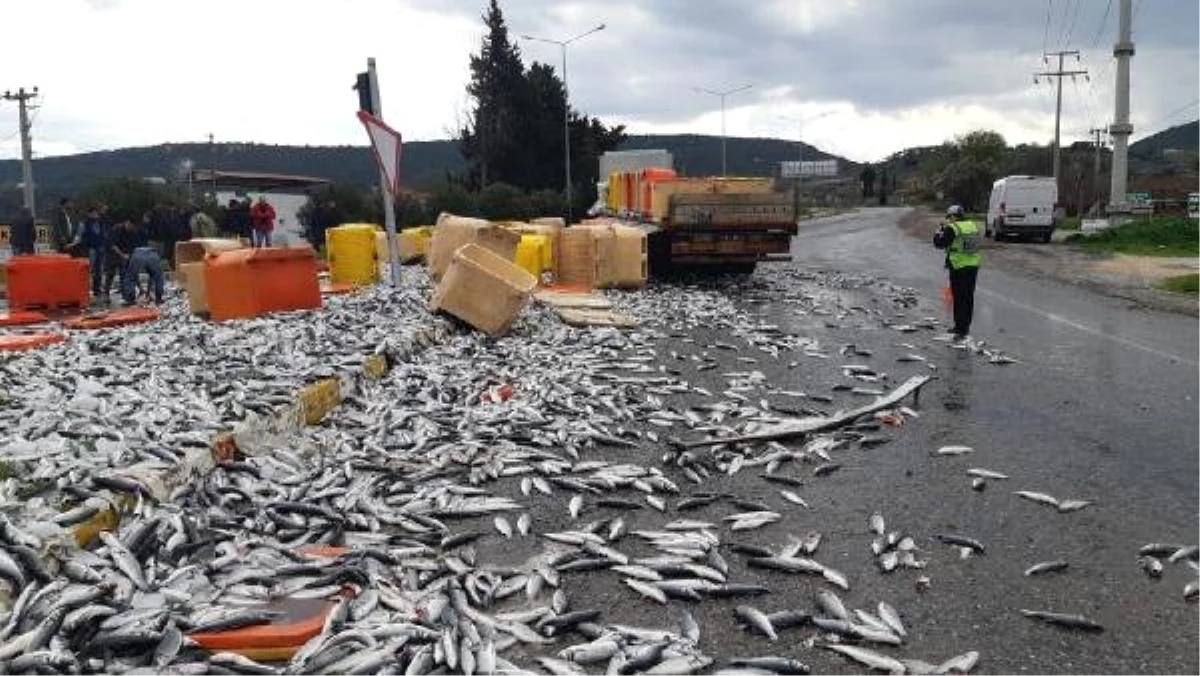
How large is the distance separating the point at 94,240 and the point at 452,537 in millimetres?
19574

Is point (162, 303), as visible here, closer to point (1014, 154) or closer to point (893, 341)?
point (893, 341)

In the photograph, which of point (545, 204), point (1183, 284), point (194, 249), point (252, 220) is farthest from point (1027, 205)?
point (194, 249)

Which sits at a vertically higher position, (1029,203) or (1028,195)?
(1028,195)

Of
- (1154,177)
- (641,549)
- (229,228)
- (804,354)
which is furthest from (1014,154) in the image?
(641,549)

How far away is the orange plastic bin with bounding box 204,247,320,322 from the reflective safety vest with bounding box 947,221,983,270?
368 inches

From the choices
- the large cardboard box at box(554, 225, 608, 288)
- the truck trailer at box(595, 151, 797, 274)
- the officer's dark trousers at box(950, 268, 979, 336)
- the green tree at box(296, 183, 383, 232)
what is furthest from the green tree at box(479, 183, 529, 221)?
the officer's dark trousers at box(950, 268, 979, 336)

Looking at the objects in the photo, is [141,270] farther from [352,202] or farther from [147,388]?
[352,202]

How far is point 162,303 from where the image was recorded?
19.6m

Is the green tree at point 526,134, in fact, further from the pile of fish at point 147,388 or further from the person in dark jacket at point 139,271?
the pile of fish at point 147,388

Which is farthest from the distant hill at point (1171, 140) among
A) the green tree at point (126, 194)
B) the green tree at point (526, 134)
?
the green tree at point (126, 194)

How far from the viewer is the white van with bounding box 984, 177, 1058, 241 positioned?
135ft

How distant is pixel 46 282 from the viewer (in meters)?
18.6

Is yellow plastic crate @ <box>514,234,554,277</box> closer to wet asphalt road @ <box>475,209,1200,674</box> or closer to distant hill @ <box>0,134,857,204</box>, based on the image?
wet asphalt road @ <box>475,209,1200,674</box>

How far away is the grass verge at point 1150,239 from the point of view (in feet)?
117
